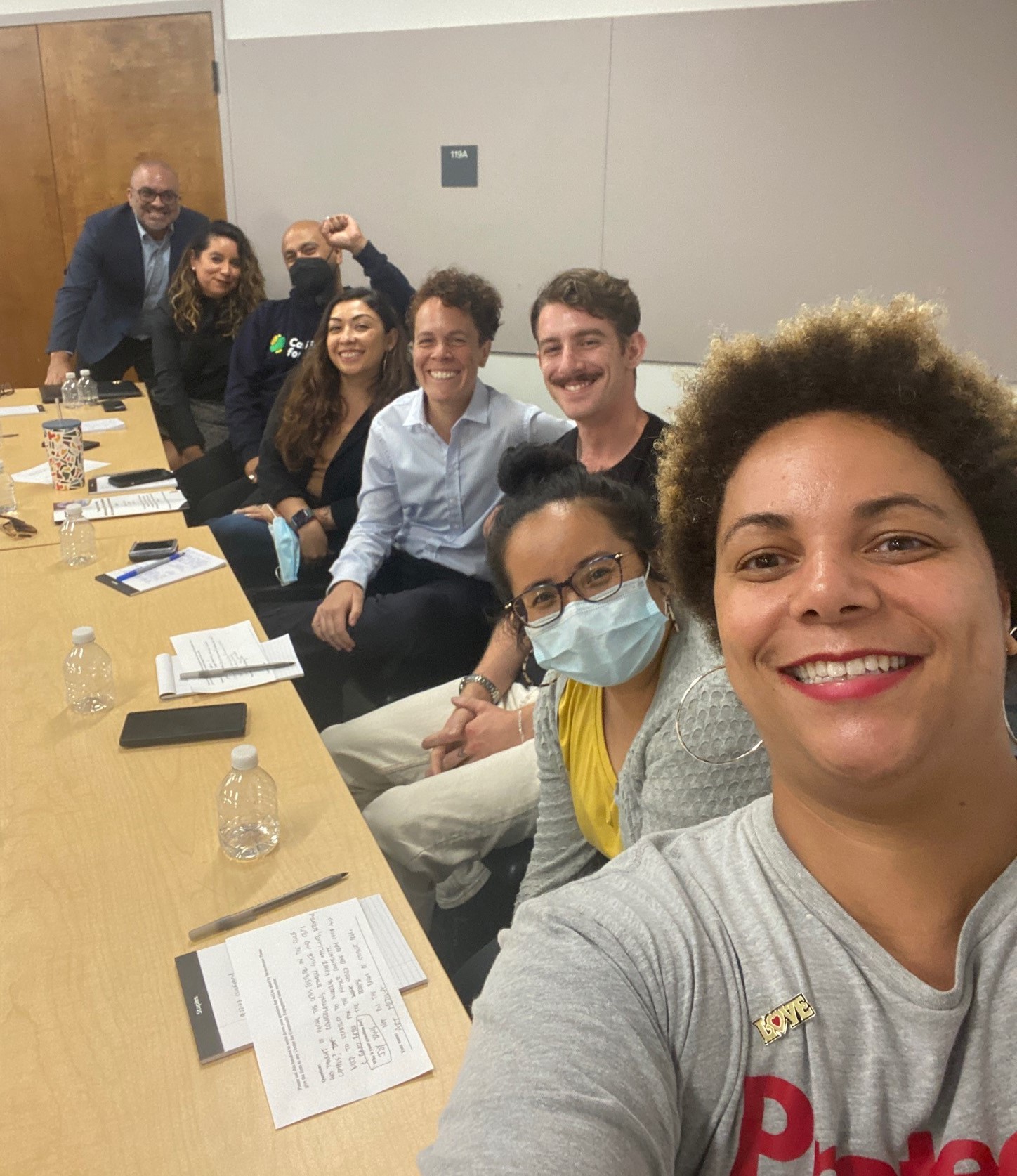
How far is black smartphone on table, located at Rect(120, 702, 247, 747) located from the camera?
4.80ft

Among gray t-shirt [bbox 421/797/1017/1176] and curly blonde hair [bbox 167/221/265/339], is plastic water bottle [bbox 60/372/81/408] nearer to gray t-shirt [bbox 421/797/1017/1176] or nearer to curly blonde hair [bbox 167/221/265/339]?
curly blonde hair [bbox 167/221/265/339]

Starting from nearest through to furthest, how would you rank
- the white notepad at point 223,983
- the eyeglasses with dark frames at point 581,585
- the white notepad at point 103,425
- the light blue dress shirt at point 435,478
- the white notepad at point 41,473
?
the white notepad at point 223,983 → the eyeglasses with dark frames at point 581,585 → the light blue dress shirt at point 435,478 → the white notepad at point 41,473 → the white notepad at point 103,425

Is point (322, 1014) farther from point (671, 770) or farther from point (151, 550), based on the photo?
point (151, 550)

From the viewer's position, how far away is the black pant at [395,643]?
8.43 ft

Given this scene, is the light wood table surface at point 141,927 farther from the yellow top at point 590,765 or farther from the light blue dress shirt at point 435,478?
the light blue dress shirt at point 435,478

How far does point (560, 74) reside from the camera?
150 inches

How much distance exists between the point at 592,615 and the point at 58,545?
159 cm

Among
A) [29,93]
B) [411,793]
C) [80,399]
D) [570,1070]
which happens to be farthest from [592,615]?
[29,93]

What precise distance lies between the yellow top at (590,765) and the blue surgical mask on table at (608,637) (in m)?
0.09

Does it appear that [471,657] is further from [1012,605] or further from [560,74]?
[560,74]

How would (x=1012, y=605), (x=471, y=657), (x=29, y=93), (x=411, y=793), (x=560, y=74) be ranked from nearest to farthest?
(x=1012, y=605)
(x=411, y=793)
(x=471, y=657)
(x=560, y=74)
(x=29, y=93)

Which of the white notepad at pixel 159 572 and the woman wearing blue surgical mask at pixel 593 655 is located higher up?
the woman wearing blue surgical mask at pixel 593 655

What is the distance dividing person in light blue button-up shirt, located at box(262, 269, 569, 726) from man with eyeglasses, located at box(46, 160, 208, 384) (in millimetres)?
2361

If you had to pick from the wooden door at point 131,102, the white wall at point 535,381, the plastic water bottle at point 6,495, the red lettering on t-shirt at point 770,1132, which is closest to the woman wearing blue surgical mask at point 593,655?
the red lettering on t-shirt at point 770,1132
